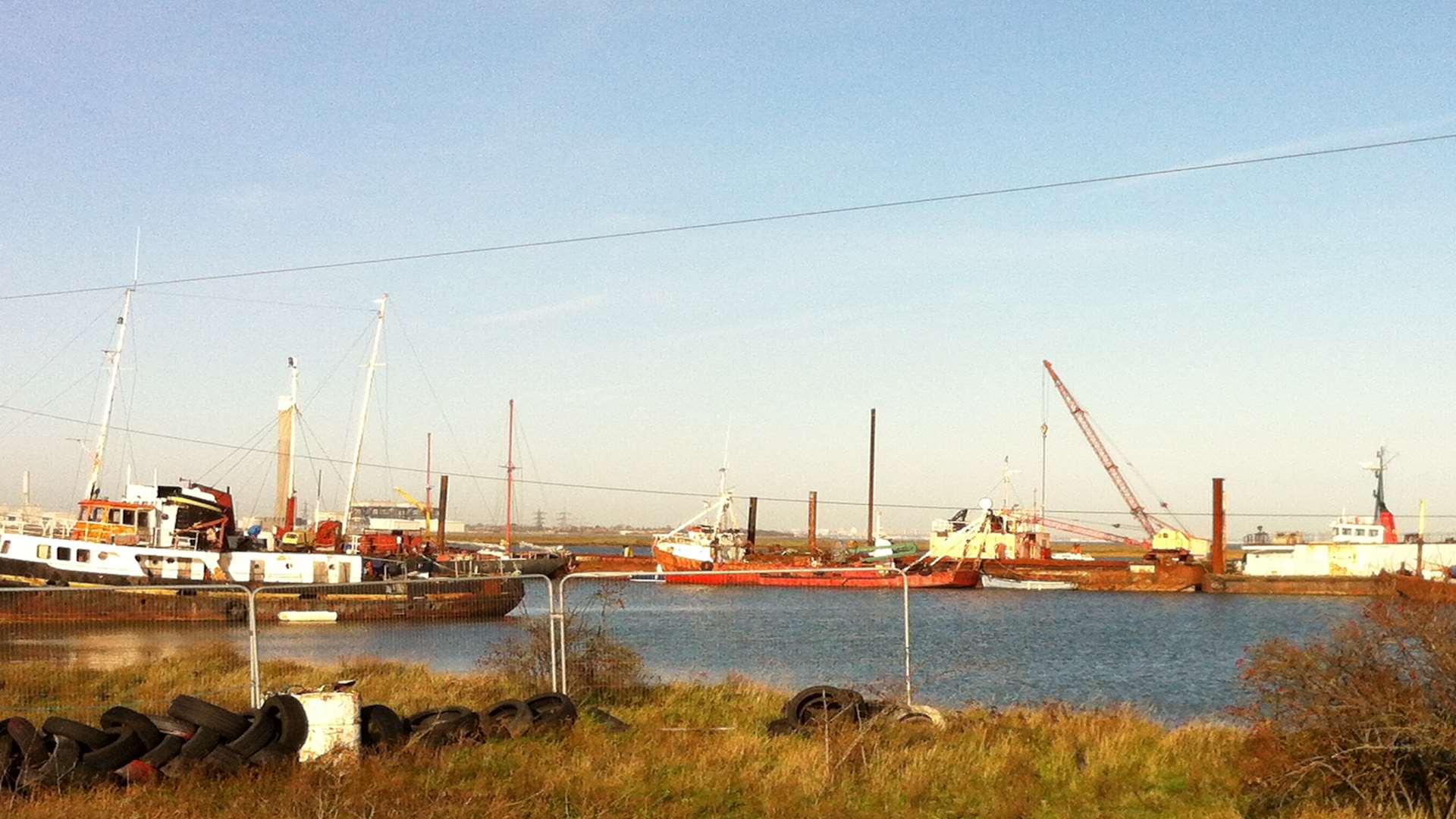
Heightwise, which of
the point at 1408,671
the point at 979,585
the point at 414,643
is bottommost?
the point at 979,585

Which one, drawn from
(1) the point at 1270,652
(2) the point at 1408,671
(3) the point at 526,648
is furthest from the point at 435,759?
(2) the point at 1408,671

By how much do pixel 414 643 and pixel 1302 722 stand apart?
15.3 meters

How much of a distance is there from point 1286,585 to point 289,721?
7774 cm

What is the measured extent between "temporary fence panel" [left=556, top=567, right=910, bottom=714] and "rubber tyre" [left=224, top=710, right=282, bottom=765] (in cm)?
425

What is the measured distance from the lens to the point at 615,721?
49.9 feet

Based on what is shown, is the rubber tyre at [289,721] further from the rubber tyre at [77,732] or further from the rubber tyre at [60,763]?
the rubber tyre at [60,763]

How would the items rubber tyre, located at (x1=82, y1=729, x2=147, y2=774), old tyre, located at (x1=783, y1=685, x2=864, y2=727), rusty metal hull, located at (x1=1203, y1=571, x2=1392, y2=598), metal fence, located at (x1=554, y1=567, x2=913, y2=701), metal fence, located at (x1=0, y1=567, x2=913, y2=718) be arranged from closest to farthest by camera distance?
rubber tyre, located at (x1=82, y1=729, x2=147, y2=774)
old tyre, located at (x1=783, y1=685, x2=864, y2=727)
metal fence, located at (x1=0, y1=567, x2=913, y2=718)
metal fence, located at (x1=554, y1=567, x2=913, y2=701)
rusty metal hull, located at (x1=1203, y1=571, x2=1392, y2=598)

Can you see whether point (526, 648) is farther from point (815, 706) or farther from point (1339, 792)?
point (1339, 792)

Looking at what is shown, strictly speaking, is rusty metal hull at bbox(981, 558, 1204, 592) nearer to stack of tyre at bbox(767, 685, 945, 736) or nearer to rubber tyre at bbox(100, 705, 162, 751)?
stack of tyre at bbox(767, 685, 945, 736)

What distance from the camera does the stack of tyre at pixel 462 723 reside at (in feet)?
43.1

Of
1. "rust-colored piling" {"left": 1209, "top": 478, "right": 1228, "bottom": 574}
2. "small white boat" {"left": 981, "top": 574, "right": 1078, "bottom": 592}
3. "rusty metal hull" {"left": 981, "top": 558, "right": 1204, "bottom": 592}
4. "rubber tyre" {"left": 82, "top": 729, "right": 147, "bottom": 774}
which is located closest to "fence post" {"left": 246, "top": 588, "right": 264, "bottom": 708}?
"rubber tyre" {"left": 82, "top": 729, "right": 147, "bottom": 774}

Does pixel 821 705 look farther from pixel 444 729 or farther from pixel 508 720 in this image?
pixel 444 729

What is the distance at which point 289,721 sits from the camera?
12109 mm

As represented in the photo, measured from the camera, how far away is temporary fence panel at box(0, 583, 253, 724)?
56.6ft
